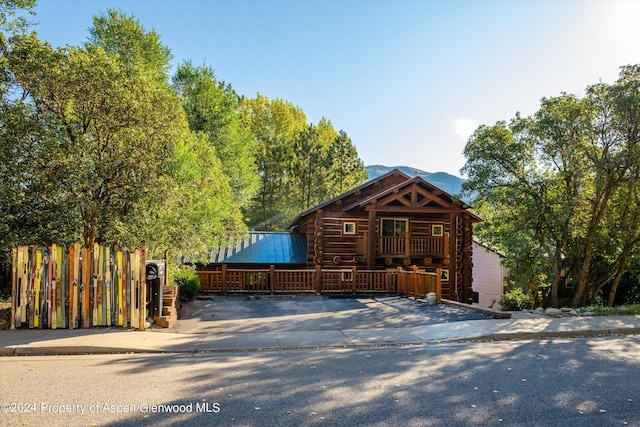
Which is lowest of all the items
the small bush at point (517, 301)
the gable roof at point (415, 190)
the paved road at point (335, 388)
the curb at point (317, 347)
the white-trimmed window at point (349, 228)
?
the small bush at point (517, 301)

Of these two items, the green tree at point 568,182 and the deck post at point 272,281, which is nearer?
the green tree at point 568,182

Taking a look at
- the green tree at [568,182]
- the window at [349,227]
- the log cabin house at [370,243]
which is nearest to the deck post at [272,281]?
the log cabin house at [370,243]

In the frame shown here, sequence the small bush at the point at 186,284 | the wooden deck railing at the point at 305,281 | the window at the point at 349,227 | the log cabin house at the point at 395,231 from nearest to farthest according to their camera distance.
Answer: the small bush at the point at 186,284, the wooden deck railing at the point at 305,281, the log cabin house at the point at 395,231, the window at the point at 349,227

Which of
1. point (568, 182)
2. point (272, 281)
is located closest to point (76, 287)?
point (272, 281)

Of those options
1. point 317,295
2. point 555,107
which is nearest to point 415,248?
point 317,295

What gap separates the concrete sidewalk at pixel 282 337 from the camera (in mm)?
7465

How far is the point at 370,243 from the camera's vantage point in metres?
19.7

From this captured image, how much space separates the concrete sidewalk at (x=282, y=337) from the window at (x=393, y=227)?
12.1 m

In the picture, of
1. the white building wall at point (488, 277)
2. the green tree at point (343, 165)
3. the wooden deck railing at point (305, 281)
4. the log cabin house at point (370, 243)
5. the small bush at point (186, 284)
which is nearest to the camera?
the small bush at point (186, 284)

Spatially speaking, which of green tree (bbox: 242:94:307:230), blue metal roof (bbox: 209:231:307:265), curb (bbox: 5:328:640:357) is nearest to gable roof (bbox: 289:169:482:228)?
blue metal roof (bbox: 209:231:307:265)

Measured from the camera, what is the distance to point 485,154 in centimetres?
1619

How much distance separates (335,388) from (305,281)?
1295cm

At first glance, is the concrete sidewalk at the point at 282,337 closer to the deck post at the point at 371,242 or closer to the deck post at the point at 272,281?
the deck post at the point at 272,281

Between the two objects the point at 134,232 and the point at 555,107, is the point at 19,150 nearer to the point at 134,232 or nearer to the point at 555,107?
the point at 134,232
